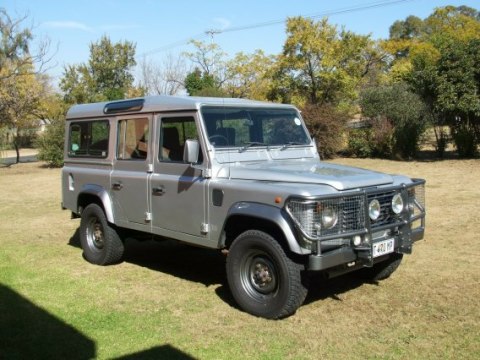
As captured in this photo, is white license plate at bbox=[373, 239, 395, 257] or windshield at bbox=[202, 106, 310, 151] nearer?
white license plate at bbox=[373, 239, 395, 257]

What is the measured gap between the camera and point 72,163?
7.87 m

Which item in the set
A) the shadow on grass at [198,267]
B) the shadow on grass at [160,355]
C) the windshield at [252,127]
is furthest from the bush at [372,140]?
the shadow on grass at [160,355]

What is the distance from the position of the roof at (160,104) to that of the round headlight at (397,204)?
2.01 m

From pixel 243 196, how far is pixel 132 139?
225 cm

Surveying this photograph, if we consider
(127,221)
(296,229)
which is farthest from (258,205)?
(127,221)

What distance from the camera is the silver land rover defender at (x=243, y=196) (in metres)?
4.69

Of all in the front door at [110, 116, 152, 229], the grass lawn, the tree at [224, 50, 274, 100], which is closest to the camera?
the grass lawn

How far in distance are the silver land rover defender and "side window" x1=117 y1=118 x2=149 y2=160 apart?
22mm

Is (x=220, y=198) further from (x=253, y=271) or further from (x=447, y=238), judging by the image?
(x=447, y=238)

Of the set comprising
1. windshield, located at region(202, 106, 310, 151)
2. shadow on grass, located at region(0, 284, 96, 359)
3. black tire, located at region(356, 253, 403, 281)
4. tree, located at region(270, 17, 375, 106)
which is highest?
tree, located at region(270, 17, 375, 106)

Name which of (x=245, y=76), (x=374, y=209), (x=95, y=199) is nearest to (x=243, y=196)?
(x=374, y=209)

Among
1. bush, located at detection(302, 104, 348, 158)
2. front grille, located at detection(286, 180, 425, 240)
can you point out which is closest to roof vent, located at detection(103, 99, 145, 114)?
front grille, located at detection(286, 180, 425, 240)

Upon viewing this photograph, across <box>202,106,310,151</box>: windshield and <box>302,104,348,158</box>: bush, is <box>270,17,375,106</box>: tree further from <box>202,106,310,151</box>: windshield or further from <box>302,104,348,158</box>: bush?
<box>202,106,310,151</box>: windshield

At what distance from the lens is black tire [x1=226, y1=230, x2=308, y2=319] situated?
471cm
